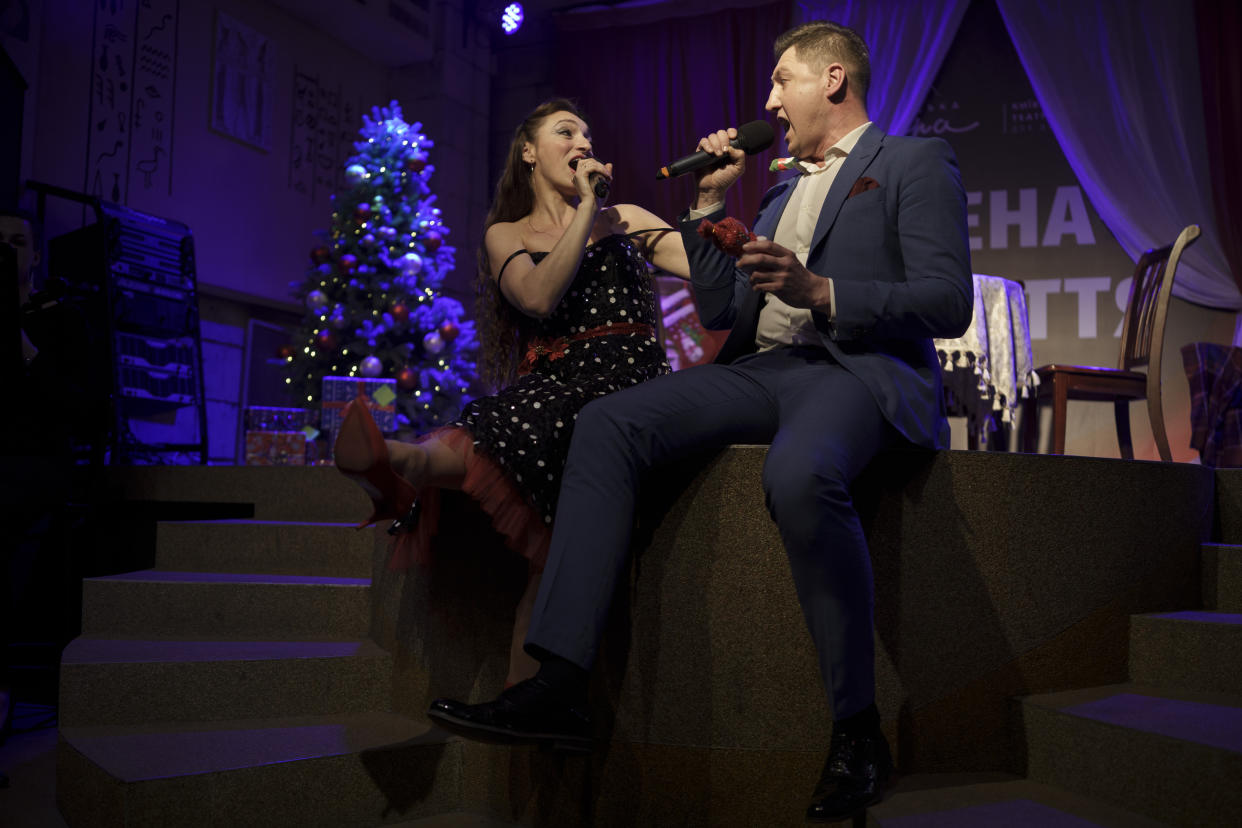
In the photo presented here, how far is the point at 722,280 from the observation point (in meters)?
2.09

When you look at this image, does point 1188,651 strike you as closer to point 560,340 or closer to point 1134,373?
point 560,340

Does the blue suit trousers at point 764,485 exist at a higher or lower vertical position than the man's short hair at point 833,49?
lower

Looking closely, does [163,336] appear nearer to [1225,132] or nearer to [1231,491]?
[1231,491]

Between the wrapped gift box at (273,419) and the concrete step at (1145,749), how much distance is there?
3.85 m

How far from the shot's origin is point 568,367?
7.50ft

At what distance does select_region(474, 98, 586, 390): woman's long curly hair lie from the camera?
250cm

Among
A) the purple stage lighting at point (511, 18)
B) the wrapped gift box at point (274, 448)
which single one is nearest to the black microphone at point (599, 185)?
the wrapped gift box at point (274, 448)

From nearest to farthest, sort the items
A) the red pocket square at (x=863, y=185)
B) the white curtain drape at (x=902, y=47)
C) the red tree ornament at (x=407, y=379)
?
the red pocket square at (x=863, y=185), the red tree ornament at (x=407, y=379), the white curtain drape at (x=902, y=47)

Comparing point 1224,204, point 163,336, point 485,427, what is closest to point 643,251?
point 485,427

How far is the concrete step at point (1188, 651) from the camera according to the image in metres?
1.90

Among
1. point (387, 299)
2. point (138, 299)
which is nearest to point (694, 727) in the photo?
point (138, 299)

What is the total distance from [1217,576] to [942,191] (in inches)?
41.0

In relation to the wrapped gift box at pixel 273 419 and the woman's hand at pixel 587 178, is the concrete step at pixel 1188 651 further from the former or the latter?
the wrapped gift box at pixel 273 419

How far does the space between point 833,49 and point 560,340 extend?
0.87 metres
